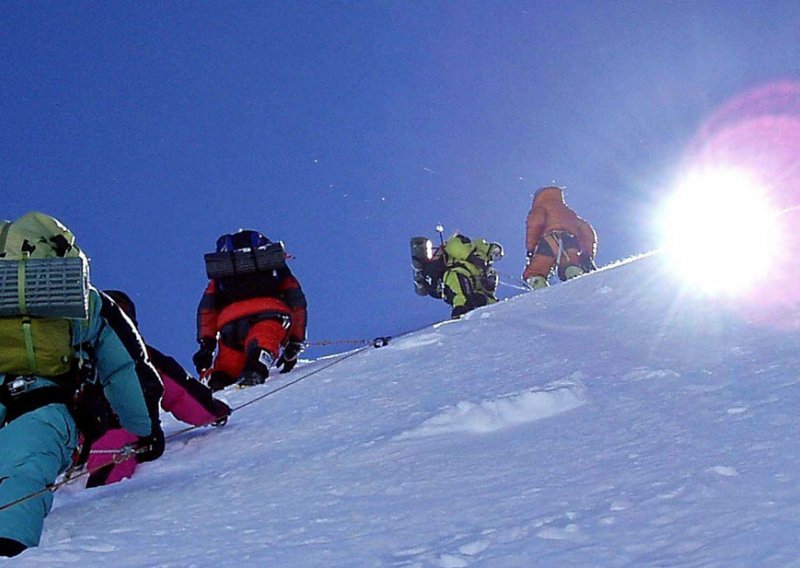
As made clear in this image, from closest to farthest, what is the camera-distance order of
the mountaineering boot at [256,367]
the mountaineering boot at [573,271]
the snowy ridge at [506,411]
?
the snowy ridge at [506,411] < the mountaineering boot at [256,367] < the mountaineering boot at [573,271]

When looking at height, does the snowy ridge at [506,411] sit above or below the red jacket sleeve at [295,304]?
below

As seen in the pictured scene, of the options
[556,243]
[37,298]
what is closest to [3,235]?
[37,298]

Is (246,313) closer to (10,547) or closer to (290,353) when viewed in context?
(290,353)

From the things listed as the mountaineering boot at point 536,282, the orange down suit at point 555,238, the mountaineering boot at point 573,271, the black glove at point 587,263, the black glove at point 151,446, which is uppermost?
the orange down suit at point 555,238

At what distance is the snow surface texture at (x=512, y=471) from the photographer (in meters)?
1.60

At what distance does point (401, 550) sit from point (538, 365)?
7.47 ft

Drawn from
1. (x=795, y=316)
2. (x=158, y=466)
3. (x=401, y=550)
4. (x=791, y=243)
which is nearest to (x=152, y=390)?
(x=158, y=466)

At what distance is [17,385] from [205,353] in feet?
12.2

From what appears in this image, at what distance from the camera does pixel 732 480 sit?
1.71 meters

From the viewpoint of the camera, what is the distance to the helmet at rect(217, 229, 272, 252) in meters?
6.70

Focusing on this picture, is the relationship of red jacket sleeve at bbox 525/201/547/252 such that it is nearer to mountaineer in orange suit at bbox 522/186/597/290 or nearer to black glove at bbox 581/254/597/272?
mountaineer in orange suit at bbox 522/186/597/290

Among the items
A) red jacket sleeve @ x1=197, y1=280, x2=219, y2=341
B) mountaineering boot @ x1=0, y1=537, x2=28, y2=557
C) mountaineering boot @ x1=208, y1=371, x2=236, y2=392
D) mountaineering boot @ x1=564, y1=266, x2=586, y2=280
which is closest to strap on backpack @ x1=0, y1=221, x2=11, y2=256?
mountaineering boot @ x1=0, y1=537, x2=28, y2=557

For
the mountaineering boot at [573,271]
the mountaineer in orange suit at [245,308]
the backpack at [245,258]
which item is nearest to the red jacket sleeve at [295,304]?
the mountaineer in orange suit at [245,308]

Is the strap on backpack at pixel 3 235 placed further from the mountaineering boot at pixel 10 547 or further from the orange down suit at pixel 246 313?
the orange down suit at pixel 246 313
